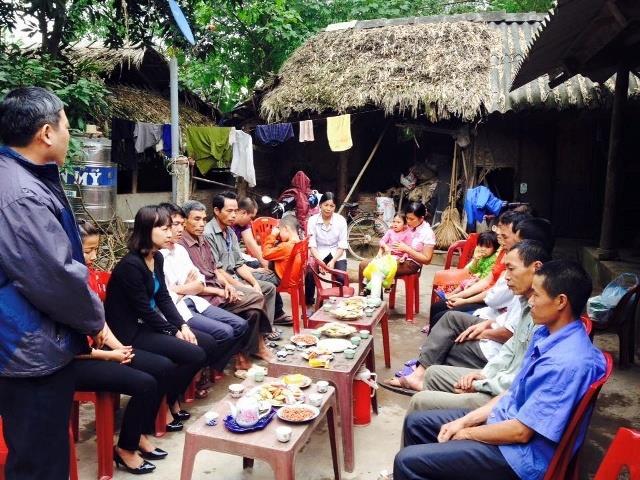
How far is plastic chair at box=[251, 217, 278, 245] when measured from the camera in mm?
6804

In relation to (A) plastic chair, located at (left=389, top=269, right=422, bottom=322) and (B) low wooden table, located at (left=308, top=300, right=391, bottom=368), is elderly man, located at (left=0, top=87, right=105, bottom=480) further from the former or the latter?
(A) plastic chair, located at (left=389, top=269, right=422, bottom=322)

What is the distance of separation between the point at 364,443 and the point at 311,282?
304cm

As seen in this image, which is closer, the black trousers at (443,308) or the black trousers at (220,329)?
the black trousers at (220,329)

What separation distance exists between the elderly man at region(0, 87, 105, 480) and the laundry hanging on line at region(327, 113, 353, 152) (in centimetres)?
778

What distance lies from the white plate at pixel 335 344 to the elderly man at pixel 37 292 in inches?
59.3

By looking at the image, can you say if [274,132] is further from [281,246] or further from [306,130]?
[281,246]

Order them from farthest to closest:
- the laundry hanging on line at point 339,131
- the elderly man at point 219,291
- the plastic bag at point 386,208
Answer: the plastic bag at point 386,208
the laundry hanging on line at point 339,131
the elderly man at point 219,291

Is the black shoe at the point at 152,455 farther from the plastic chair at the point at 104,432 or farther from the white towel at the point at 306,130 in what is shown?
the white towel at the point at 306,130

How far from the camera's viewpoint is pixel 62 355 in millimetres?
2123

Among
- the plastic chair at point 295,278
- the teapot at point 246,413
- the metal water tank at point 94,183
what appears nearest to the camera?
the teapot at point 246,413

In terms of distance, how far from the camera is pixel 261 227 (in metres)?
6.89

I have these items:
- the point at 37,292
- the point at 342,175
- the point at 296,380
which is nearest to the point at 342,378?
the point at 296,380

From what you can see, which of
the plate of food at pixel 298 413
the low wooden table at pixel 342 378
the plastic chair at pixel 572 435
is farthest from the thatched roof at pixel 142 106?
the plastic chair at pixel 572 435

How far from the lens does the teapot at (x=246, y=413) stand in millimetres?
2334
